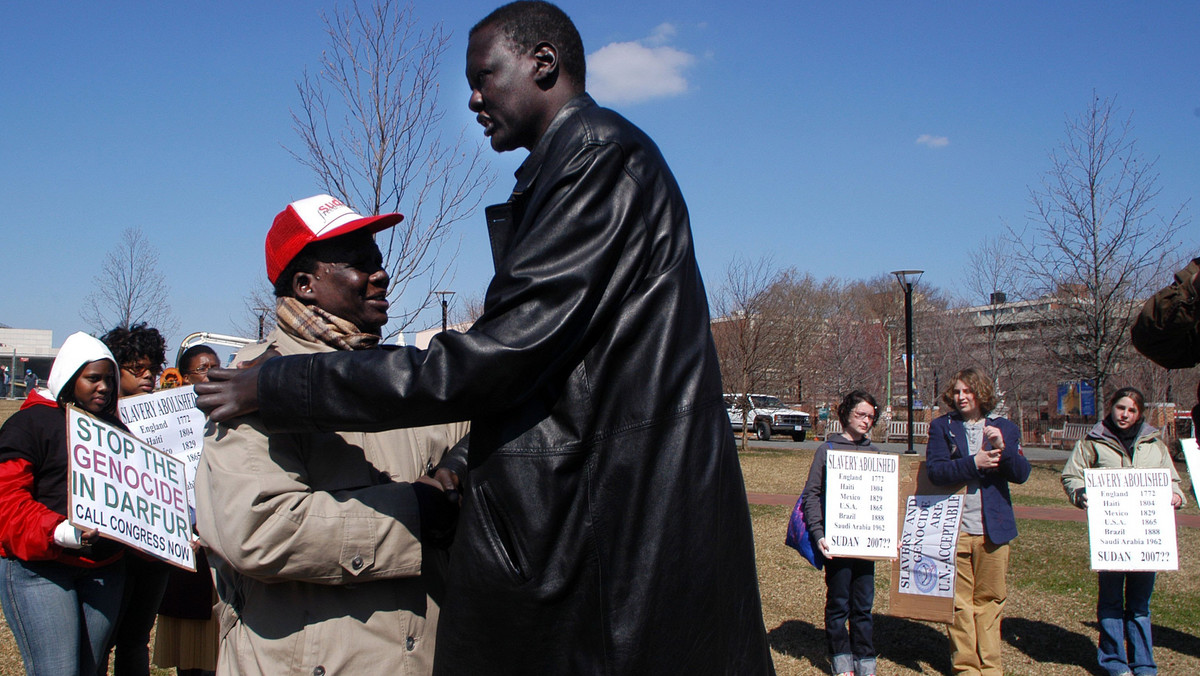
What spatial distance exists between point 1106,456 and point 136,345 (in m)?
7.11

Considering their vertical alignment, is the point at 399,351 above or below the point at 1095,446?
above

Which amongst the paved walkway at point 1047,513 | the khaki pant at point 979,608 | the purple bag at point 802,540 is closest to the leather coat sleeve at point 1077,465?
the khaki pant at point 979,608

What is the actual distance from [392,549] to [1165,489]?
6.50m

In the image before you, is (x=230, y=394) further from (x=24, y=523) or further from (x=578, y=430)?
(x=24, y=523)

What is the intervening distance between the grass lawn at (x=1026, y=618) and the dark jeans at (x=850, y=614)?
14.5 inches

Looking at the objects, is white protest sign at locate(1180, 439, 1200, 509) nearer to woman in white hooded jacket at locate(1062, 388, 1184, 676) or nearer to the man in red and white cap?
woman in white hooded jacket at locate(1062, 388, 1184, 676)

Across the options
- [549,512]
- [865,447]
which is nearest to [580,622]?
[549,512]

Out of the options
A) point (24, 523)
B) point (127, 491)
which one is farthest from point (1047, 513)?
point (24, 523)

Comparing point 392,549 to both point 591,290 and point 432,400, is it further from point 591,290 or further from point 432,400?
point 591,290

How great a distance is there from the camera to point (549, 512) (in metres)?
1.58

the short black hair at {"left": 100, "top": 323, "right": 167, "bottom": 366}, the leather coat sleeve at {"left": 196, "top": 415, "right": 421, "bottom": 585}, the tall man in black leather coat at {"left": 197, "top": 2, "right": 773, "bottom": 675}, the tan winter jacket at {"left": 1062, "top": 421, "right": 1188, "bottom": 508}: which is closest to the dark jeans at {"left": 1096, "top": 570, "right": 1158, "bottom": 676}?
the tan winter jacket at {"left": 1062, "top": 421, "right": 1188, "bottom": 508}

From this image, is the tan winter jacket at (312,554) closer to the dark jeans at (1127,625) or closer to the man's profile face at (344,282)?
the man's profile face at (344,282)

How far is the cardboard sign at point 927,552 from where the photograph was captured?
621 centimetres

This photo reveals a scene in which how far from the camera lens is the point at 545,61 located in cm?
188
